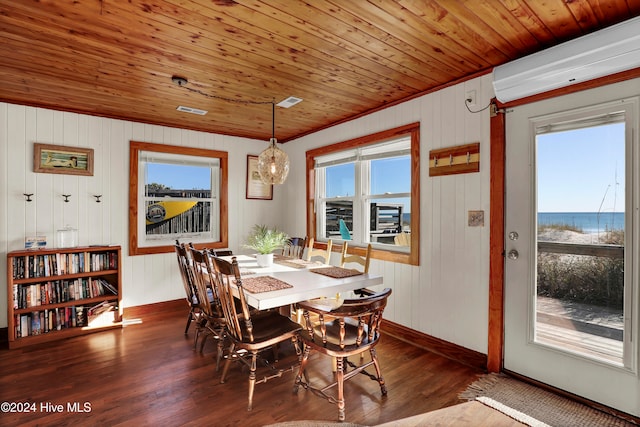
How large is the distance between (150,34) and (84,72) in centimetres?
100

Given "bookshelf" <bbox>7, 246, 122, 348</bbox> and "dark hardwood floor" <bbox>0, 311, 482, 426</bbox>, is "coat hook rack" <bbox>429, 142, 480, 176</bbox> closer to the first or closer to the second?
"dark hardwood floor" <bbox>0, 311, 482, 426</bbox>

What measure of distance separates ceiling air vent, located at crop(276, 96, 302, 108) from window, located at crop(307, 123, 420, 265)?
88 centimetres

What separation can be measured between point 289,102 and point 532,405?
3.26 meters

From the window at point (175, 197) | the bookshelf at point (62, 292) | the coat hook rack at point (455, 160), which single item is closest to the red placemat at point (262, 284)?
the coat hook rack at point (455, 160)

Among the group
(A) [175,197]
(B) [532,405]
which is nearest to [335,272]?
(B) [532,405]

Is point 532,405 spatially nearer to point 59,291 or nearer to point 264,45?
point 264,45

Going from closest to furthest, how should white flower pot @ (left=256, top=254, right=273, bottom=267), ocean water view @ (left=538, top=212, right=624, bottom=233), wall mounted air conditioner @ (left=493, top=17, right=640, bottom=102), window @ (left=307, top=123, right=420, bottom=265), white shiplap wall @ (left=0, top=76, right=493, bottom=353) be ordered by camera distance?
wall mounted air conditioner @ (left=493, top=17, right=640, bottom=102) < ocean water view @ (left=538, top=212, right=624, bottom=233) < white shiplap wall @ (left=0, top=76, right=493, bottom=353) < white flower pot @ (left=256, top=254, right=273, bottom=267) < window @ (left=307, top=123, right=420, bottom=265)

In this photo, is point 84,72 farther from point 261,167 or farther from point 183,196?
point 183,196

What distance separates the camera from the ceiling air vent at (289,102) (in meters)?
3.31

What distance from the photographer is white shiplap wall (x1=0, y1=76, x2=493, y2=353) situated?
2.71 m

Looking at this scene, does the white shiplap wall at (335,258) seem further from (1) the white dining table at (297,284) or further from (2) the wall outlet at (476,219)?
(1) the white dining table at (297,284)

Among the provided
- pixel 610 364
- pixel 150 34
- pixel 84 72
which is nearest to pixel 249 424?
pixel 610 364

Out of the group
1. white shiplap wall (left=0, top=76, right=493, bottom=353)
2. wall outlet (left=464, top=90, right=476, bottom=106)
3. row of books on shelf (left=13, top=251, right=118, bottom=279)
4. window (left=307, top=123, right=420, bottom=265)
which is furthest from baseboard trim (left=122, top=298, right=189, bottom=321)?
wall outlet (left=464, top=90, right=476, bottom=106)

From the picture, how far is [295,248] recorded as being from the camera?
3812mm
